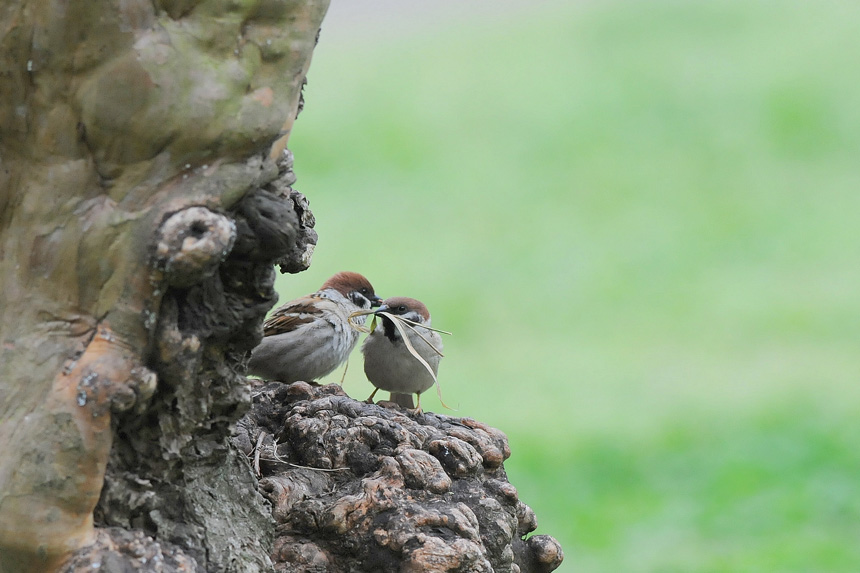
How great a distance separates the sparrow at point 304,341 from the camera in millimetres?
4508

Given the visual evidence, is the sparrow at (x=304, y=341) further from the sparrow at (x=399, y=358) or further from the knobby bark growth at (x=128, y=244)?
the knobby bark growth at (x=128, y=244)

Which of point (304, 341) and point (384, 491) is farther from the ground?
point (304, 341)

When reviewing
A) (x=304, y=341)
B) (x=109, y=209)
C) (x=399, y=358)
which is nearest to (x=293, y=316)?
(x=304, y=341)

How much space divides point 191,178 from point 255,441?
1.07 m

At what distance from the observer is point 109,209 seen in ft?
6.58

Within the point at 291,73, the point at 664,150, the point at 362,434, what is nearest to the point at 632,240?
the point at 664,150

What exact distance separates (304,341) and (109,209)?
2.58 m

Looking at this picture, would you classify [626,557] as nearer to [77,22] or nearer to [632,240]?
[632,240]

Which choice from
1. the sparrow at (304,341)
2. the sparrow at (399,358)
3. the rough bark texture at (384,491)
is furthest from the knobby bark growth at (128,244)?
the sparrow at (304,341)

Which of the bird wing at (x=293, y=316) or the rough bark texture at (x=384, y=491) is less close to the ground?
the bird wing at (x=293, y=316)

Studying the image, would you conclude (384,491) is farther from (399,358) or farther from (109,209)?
(399,358)

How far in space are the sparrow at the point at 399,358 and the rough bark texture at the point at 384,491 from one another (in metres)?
1.22

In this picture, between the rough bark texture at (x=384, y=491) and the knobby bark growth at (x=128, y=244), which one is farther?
the rough bark texture at (x=384, y=491)

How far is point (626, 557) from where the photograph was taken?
663 cm
